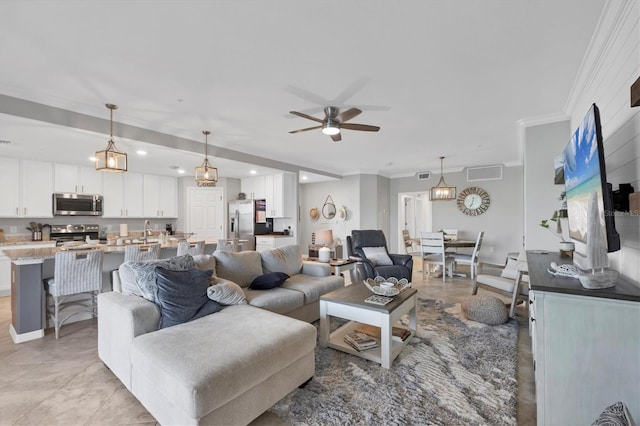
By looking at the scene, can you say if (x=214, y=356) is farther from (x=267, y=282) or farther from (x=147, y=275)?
(x=267, y=282)

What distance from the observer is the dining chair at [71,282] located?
2.86 meters

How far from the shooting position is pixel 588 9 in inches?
70.4

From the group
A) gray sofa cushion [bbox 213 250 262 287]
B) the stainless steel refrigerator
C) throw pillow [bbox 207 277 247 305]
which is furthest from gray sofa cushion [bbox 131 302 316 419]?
the stainless steel refrigerator

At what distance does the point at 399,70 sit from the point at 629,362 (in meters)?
2.36

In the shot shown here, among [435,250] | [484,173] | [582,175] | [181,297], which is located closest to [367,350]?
[181,297]

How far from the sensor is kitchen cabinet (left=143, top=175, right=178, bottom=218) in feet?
21.5

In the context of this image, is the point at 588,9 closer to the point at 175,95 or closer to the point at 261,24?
the point at 261,24

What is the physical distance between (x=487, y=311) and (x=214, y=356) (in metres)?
2.92

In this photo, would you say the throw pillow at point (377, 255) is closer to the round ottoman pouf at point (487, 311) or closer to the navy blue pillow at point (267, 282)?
the round ottoman pouf at point (487, 311)

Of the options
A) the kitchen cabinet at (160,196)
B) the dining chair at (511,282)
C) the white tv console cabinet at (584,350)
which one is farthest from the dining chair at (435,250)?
the kitchen cabinet at (160,196)

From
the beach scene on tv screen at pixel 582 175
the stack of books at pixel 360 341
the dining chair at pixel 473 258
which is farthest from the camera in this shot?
the dining chair at pixel 473 258

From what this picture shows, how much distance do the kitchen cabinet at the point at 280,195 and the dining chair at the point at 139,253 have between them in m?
3.26

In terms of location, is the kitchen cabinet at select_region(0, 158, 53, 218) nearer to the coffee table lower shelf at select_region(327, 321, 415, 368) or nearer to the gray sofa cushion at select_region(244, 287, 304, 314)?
the gray sofa cushion at select_region(244, 287, 304, 314)

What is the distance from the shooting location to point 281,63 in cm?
236
